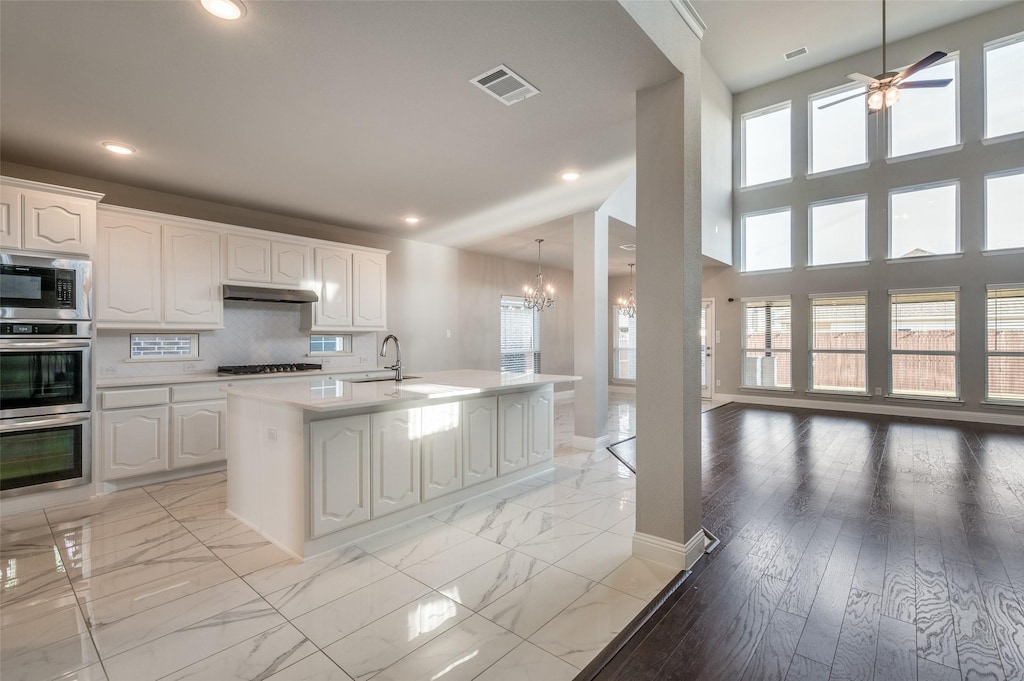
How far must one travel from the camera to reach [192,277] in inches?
162

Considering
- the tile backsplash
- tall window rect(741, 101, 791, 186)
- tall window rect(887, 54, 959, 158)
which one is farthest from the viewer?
tall window rect(741, 101, 791, 186)

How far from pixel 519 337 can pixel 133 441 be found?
5.89 metres


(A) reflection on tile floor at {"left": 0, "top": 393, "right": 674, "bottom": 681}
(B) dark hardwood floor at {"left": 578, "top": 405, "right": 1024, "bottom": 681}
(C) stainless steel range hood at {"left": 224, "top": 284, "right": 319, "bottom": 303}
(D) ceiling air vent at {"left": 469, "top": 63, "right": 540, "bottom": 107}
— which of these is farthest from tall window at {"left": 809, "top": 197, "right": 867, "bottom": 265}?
(C) stainless steel range hood at {"left": 224, "top": 284, "right": 319, "bottom": 303}

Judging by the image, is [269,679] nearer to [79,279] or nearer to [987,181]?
[79,279]

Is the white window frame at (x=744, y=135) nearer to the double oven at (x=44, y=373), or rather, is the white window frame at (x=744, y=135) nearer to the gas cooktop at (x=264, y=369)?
the gas cooktop at (x=264, y=369)

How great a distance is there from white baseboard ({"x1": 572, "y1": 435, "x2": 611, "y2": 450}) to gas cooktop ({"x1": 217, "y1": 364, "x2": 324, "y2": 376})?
3059 mm

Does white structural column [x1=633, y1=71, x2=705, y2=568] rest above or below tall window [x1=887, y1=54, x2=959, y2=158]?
below

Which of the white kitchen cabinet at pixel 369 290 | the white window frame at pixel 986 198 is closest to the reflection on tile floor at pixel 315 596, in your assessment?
the white kitchen cabinet at pixel 369 290

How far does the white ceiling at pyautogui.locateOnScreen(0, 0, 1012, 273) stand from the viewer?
1.93 meters

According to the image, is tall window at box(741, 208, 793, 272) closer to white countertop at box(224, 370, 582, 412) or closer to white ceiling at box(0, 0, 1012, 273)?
white ceiling at box(0, 0, 1012, 273)

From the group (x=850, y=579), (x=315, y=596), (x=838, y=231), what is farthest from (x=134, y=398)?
(x=838, y=231)

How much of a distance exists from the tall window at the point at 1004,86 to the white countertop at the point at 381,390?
7730 millimetres

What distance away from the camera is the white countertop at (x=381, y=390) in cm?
250

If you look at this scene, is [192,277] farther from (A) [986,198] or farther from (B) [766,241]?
(A) [986,198]
